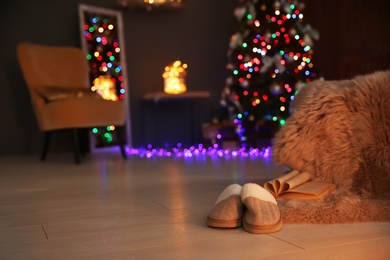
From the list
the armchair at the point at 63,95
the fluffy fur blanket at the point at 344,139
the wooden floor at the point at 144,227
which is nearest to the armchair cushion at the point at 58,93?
the armchair at the point at 63,95

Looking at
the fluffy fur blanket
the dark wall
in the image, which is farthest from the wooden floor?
the dark wall

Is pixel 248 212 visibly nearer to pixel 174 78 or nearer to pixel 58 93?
pixel 58 93

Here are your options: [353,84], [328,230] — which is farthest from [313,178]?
[328,230]

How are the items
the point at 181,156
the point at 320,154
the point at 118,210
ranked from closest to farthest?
the point at 118,210
the point at 320,154
the point at 181,156

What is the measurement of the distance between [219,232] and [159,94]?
119 inches

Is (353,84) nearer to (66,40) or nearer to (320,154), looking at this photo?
(320,154)

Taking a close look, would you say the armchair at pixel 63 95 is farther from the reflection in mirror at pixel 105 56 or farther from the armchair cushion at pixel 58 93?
the reflection in mirror at pixel 105 56

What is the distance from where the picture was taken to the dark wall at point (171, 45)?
4.10 metres

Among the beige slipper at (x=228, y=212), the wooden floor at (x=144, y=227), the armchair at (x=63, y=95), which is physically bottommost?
the wooden floor at (x=144, y=227)

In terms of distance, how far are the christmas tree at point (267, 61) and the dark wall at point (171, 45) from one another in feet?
2.46

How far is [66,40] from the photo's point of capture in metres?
4.27

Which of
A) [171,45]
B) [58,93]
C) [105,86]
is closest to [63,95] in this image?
[58,93]

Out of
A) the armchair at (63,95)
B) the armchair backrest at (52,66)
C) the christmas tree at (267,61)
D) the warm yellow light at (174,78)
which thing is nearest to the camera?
the armchair at (63,95)

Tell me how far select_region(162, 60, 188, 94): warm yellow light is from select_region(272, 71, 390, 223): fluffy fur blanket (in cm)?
262
